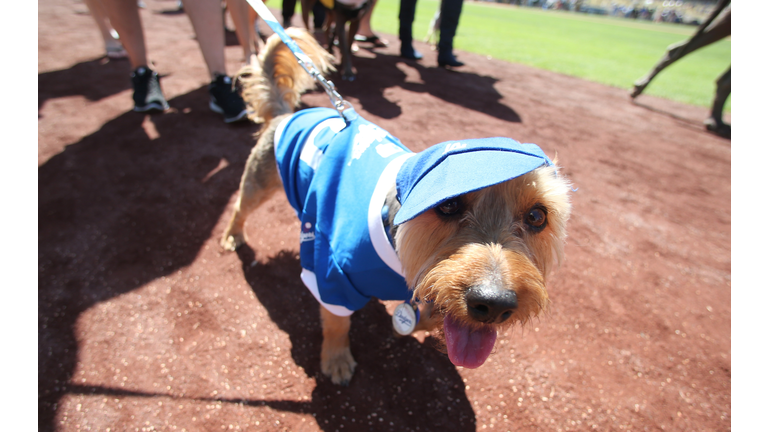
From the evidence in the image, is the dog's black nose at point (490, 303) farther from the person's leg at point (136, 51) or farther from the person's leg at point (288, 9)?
the person's leg at point (288, 9)

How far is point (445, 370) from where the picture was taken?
8.04 feet

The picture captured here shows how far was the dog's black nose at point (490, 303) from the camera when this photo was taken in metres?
1.38

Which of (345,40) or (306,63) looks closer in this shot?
(306,63)

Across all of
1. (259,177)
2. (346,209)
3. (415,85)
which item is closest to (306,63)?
(259,177)

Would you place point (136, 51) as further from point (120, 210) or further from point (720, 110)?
point (720, 110)

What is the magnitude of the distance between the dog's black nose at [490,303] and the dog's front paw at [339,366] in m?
1.29

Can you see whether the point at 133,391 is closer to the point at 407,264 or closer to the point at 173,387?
the point at 173,387

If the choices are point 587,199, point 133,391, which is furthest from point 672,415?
point 133,391

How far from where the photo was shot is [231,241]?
3.28 meters

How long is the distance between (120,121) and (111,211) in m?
2.18

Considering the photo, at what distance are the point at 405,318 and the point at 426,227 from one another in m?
0.76

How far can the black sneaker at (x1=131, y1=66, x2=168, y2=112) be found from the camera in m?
4.86

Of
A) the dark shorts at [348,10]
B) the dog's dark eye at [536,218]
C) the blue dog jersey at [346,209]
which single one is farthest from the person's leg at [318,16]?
the dog's dark eye at [536,218]

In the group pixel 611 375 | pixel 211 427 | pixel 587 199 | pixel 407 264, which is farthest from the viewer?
pixel 587 199
